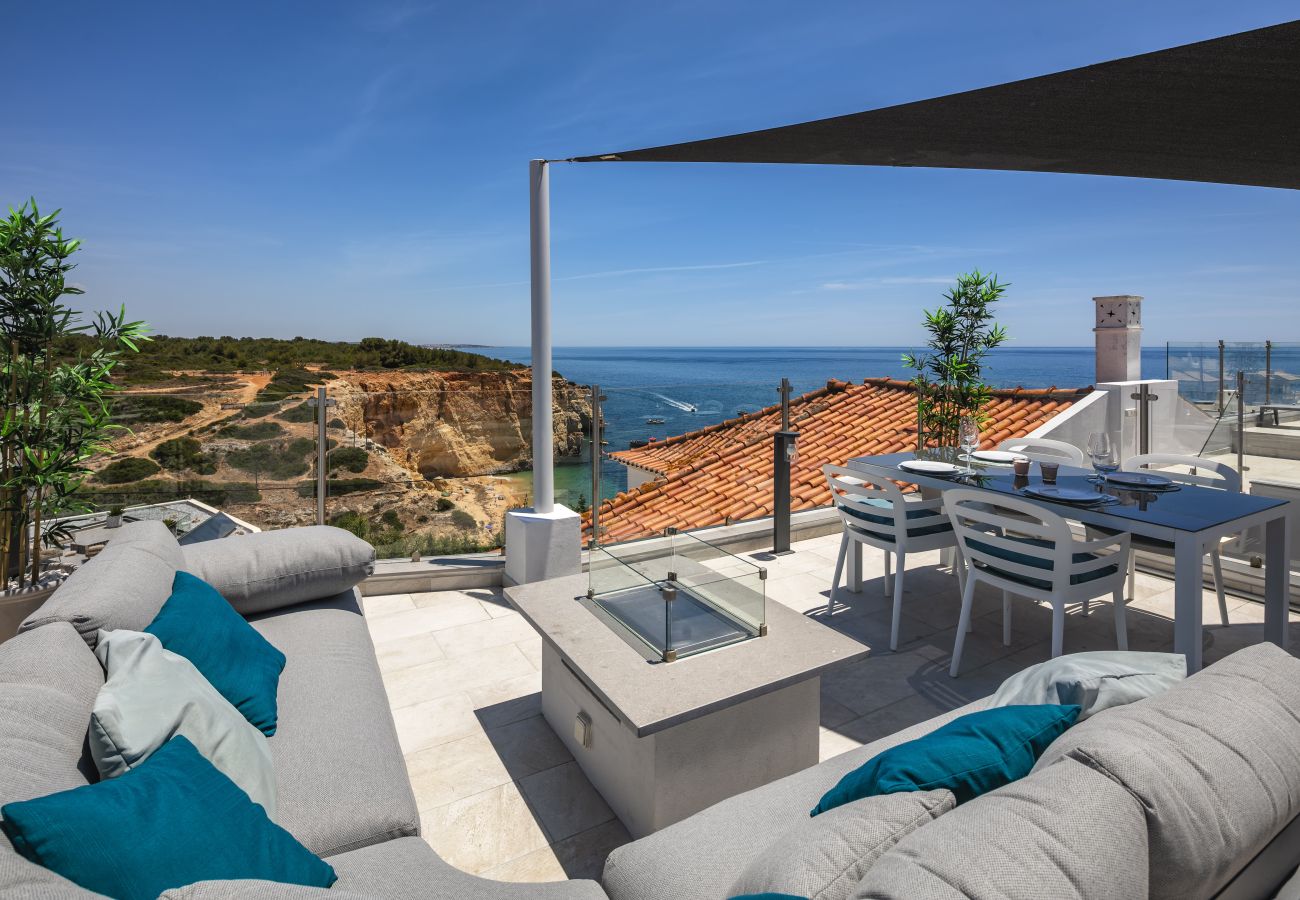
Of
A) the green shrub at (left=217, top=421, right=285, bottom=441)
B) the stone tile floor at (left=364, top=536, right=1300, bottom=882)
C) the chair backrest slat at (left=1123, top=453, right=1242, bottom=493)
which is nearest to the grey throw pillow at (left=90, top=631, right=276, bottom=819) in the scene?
the stone tile floor at (left=364, top=536, right=1300, bottom=882)

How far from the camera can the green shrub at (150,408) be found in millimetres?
3637

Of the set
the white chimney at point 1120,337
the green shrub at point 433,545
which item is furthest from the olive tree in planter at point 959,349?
the green shrub at point 433,545

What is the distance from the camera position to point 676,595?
231 cm

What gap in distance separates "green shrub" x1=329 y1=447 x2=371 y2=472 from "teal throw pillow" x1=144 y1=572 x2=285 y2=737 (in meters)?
2.19

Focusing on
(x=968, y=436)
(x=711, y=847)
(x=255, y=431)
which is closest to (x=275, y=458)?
(x=255, y=431)

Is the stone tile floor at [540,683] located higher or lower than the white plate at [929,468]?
lower

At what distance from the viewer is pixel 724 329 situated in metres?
36.6

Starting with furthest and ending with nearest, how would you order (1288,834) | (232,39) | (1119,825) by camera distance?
(232,39) → (1288,834) → (1119,825)

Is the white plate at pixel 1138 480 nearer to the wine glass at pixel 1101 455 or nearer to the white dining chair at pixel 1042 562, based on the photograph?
the wine glass at pixel 1101 455

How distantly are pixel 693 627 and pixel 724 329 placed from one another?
Answer: 3540 cm

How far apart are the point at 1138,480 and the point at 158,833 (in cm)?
373

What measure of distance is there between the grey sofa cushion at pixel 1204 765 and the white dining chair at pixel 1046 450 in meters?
3.44

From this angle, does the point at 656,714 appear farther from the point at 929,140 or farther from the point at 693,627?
the point at 929,140

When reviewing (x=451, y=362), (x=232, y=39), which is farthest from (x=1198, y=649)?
(x=451, y=362)
